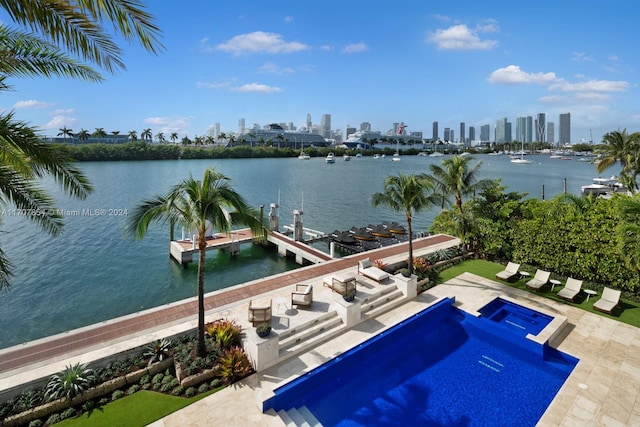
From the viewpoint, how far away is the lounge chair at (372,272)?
1259 centimetres

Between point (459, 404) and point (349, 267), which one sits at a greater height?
point (349, 267)

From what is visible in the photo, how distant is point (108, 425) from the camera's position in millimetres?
6539

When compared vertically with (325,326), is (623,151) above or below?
above

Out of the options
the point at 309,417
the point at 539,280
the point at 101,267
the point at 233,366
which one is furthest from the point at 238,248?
the point at 539,280

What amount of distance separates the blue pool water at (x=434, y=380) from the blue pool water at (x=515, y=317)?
973 mm

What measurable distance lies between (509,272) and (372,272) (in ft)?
20.6

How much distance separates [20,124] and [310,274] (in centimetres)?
1062

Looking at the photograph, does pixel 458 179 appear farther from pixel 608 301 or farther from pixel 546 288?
pixel 608 301

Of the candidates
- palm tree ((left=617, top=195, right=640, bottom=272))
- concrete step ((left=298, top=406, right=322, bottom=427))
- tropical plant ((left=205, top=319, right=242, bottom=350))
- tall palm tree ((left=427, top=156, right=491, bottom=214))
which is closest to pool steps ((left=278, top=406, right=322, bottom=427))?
concrete step ((left=298, top=406, right=322, bottom=427))

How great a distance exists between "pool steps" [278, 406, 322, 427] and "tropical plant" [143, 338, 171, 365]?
3.31 m

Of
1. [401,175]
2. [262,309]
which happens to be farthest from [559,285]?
[262,309]

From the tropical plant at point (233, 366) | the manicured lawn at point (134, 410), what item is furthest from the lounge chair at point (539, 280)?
the manicured lawn at point (134, 410)

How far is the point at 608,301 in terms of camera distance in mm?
11797

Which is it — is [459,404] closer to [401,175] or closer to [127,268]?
[401,175]
